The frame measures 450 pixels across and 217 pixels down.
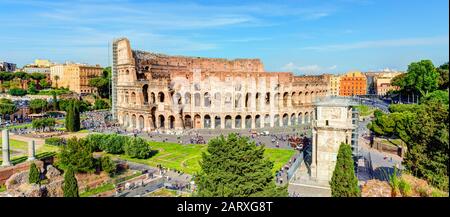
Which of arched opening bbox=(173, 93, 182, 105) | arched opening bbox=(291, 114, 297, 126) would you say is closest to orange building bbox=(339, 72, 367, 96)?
arched opening bbox=(291, 114, 297, 126)

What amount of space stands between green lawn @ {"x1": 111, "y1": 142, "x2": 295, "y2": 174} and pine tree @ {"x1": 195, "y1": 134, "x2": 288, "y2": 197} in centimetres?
1405

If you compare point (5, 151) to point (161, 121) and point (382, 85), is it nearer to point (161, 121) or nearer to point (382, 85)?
point (161, 121)

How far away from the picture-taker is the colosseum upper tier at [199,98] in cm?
6175

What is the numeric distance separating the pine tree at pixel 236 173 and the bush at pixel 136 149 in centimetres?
1967

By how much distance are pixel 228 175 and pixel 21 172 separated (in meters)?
20.6

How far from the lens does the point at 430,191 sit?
575 inches

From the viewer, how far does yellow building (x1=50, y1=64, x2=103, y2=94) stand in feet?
387

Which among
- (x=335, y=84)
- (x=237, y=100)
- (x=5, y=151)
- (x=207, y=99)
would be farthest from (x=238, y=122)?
(x=335, y=84)

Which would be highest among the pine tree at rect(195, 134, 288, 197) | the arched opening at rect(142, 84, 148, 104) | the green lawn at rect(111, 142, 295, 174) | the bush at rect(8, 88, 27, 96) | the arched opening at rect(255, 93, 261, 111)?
the bush at rect(8, 88, 27, 96)

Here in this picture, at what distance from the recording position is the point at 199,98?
62.4 meters

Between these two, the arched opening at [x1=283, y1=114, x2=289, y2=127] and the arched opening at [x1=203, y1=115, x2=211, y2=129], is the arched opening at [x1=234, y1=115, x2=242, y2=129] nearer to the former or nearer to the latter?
the arched opening at [x1=203, y1=115, x2=211, y2=129]

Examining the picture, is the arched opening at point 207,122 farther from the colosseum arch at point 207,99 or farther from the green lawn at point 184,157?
the green lawn at point 184,157

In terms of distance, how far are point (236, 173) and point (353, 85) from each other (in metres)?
118
